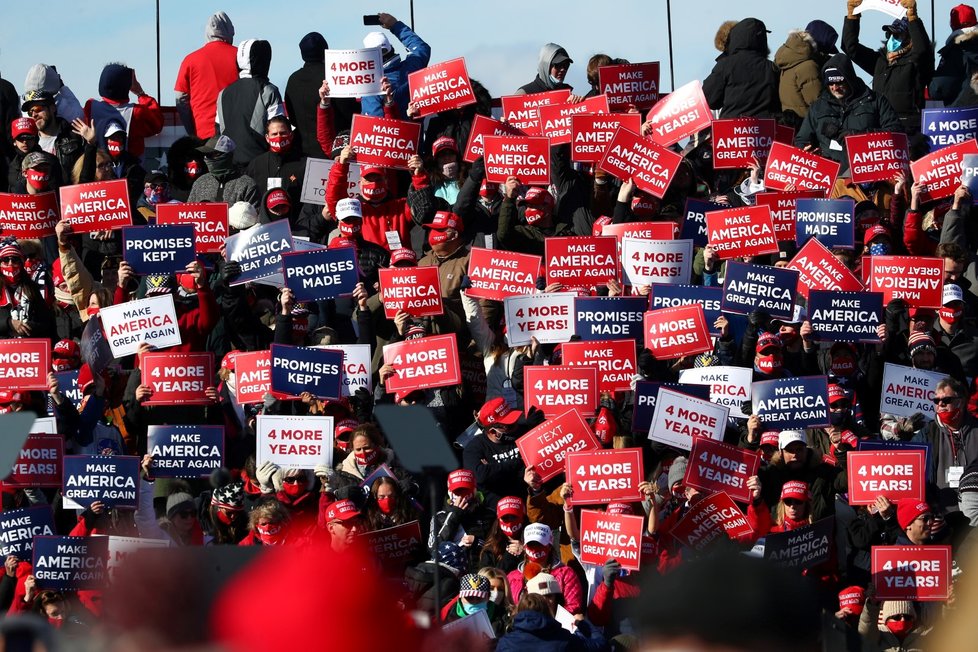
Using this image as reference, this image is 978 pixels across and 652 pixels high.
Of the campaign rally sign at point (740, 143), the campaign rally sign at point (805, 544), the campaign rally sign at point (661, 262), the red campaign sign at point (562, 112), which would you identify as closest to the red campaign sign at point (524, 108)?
the red campaign sign at point (562, 112)

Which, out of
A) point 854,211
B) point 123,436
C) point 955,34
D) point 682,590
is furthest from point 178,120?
point 682,590

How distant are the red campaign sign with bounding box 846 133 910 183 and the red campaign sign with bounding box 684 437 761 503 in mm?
4515

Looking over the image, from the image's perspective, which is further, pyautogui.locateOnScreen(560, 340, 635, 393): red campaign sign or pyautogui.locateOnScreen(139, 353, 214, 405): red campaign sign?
pyautogui.locateOnScreen(560, 340, 635, 393): red campaign sign

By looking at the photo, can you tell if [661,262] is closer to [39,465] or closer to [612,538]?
[612,538]

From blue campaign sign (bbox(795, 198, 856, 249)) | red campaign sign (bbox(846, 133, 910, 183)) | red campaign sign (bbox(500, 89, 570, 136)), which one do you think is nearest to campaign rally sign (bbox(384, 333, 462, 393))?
blue campaign sign (bbox(795, 198, 856, 249))

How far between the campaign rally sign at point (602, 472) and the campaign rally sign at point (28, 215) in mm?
4947

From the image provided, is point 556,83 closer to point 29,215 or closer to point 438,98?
point 438,98

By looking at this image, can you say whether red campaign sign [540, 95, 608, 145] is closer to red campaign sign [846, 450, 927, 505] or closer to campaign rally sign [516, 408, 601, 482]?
campaign rally sign [516, 408, 601, 482]

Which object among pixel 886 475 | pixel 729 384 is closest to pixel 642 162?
pixel 729 384

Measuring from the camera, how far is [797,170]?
589 inches

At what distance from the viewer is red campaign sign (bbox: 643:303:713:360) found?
12602mm

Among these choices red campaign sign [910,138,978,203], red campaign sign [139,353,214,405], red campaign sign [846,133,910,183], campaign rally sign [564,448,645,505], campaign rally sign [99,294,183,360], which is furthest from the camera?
red campaign sign [846,133,910,183]

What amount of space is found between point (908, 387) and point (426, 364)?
3294mm

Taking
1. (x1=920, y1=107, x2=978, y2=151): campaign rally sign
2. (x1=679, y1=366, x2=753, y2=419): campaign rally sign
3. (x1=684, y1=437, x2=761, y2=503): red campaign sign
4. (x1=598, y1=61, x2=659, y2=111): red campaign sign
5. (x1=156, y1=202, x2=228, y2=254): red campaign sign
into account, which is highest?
(x1=598, y1=61, x2=659, y2=111): red campaign sign
